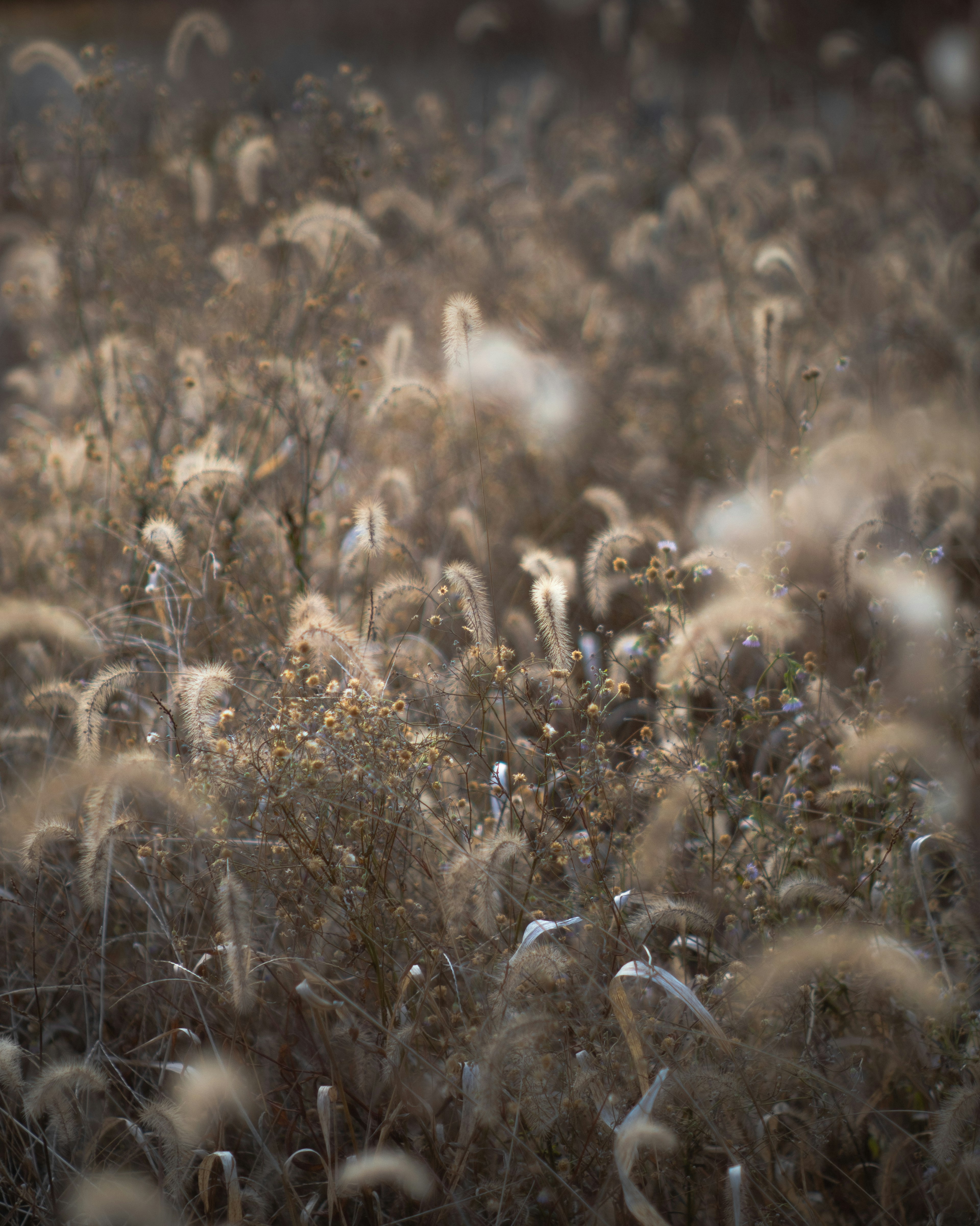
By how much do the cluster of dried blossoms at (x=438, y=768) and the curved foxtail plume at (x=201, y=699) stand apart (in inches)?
0.5

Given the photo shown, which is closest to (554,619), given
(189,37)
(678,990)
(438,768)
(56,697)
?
(438,768)

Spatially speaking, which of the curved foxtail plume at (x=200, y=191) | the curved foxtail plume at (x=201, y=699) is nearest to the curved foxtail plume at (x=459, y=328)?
the curved foxtail plume at (x=201, y=699)

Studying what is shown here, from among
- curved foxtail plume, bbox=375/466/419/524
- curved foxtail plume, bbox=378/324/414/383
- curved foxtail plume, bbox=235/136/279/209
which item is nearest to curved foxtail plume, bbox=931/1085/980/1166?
curved foxtail plume, bbox=375/466/419/524

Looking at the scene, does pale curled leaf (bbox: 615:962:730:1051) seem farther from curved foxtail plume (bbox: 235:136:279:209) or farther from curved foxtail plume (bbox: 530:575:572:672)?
curved foxtail plume (bbox: 235:136:279:209)

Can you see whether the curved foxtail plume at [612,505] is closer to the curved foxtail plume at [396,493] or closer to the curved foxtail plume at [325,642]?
the curved foxtail plume at [396,493]

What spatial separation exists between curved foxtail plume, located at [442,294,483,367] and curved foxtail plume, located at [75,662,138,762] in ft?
3.24

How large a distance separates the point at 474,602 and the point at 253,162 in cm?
221

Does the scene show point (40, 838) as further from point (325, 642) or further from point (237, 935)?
point (325, 642)

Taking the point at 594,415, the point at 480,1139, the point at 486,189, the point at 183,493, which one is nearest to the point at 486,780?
the point at 480,1139

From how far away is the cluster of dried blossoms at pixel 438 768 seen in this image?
1.65 meters

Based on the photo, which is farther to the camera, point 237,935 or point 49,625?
point 49,625

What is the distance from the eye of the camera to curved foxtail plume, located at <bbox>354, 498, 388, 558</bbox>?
206 centimetres

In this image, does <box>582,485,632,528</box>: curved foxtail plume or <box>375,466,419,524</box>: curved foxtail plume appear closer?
<box>582,485,632,528</box>: curved foxtail plume

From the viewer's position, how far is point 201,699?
5.61ft
